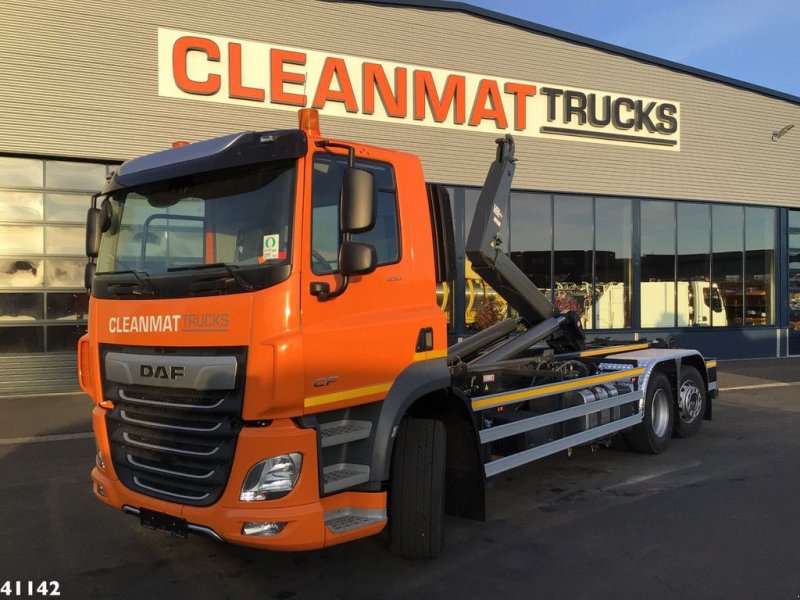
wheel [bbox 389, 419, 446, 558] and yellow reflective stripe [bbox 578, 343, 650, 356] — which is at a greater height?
yellow reflective stripe [bbox 578, 343, 650, 356]

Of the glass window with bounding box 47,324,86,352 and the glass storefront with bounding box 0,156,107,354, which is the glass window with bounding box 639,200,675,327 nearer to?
the glass storefront with bounding box 0,156,107,354

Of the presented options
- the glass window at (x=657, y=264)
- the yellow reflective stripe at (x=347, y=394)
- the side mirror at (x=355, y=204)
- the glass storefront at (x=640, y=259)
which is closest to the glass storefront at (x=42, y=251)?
the glass storefront at (x=640, y=259)

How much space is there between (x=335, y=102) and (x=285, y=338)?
36.9ft

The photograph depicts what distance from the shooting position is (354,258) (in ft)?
12.2

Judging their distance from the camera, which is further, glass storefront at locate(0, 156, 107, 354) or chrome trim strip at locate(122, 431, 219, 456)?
glass storefront at locate(0, 156, 107, 354)

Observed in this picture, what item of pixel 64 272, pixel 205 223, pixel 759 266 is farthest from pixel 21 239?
pixel 759 266

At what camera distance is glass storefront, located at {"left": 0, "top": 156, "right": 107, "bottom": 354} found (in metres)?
11.8

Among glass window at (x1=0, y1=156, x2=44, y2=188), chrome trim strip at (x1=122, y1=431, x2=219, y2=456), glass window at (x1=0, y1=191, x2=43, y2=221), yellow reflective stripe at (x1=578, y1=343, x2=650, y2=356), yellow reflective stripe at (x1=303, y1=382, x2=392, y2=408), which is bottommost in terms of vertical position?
chrome trim strip at (x1=122, y1=431, x2=219, y2=456)

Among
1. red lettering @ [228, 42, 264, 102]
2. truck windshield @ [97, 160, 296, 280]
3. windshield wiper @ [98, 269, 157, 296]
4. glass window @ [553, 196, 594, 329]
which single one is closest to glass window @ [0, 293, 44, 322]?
red lettering @ [228, 42, 264, 102]

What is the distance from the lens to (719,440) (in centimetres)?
795

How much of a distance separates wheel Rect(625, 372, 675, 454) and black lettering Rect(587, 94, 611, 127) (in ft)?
34.5

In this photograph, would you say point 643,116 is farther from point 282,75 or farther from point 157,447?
point 157,447

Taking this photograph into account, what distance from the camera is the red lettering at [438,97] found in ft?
47.9

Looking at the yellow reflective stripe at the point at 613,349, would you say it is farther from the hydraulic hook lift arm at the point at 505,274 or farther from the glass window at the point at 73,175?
the glass window at the point at 73,175
